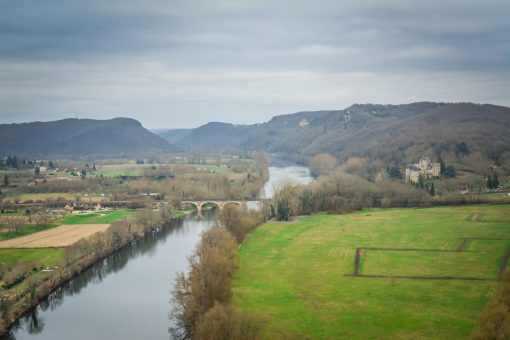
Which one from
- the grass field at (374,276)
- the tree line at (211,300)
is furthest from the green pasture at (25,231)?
the grass field at (374,276)

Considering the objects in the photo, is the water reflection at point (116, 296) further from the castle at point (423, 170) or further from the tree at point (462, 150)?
the tree at point (462, 150)

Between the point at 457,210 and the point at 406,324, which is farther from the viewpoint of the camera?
the point at 457,210

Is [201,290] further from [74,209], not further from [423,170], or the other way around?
[423,170]

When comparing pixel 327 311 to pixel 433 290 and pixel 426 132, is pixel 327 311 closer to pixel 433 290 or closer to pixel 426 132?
pixel 433 290

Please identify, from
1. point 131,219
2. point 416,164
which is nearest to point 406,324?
point 131,219

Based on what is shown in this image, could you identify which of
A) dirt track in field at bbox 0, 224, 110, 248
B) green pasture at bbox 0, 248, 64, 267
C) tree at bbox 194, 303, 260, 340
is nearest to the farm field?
dirt track in field at bbox 0, 224, 110, 248

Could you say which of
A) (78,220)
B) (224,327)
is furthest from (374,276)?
(78,220)

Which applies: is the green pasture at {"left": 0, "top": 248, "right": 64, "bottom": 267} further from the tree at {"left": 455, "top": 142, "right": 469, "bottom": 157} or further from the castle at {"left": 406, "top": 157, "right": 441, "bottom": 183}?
the tree at {"left": 455, "top": 142, "right": 469, "bottom": 157}
